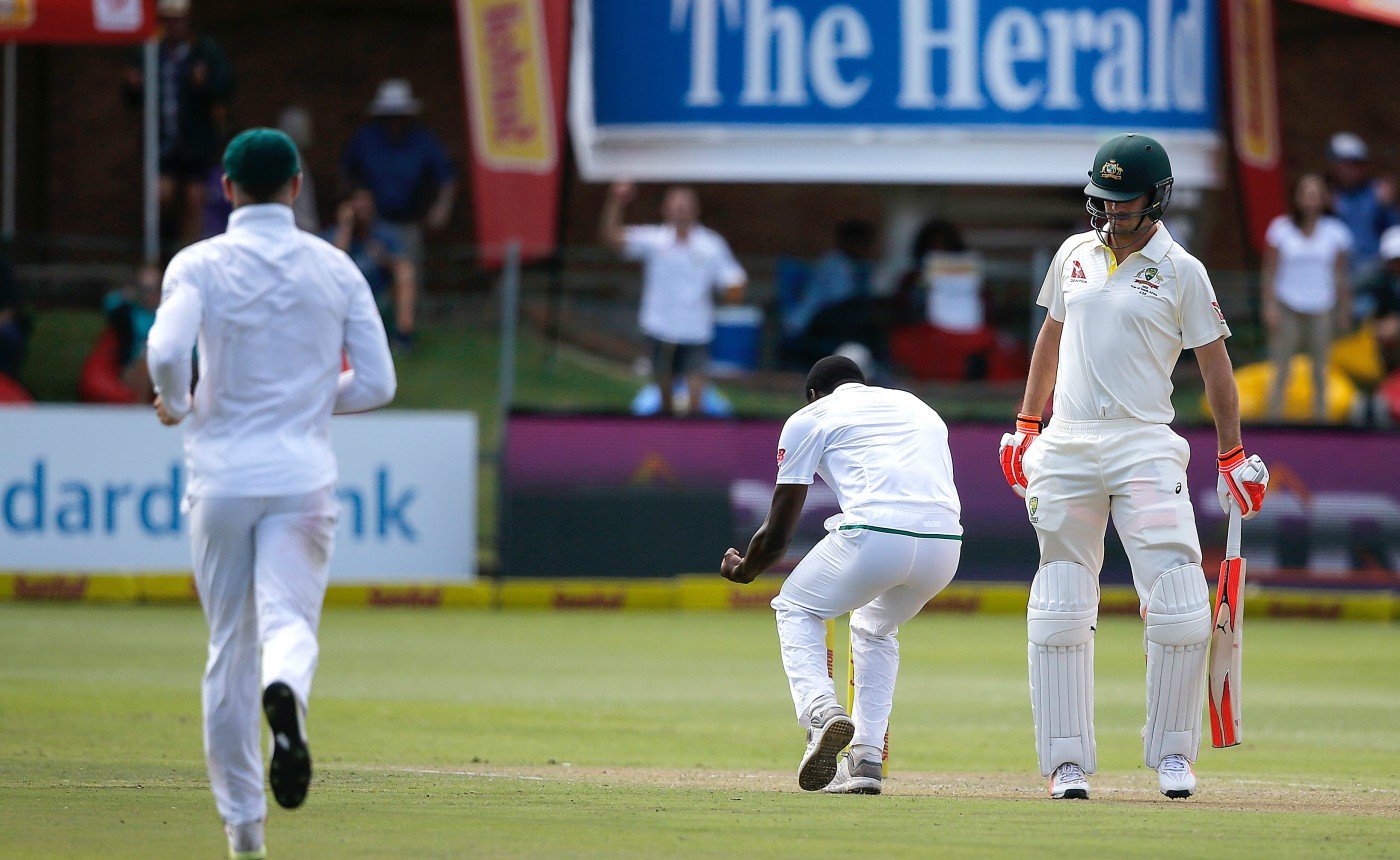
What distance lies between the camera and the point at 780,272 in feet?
54.3

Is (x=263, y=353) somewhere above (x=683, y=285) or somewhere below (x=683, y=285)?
below

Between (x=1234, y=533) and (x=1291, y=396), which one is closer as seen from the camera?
(x=1234, y=533)

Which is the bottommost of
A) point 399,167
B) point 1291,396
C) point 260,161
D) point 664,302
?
point 1291,396

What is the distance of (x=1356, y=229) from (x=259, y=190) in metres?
14.9

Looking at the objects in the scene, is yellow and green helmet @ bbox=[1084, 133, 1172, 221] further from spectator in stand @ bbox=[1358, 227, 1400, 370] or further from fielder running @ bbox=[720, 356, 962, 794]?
spectator in stand @ bbox=[1358, 227, 1400, 370]

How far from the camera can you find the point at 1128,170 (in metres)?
7.53

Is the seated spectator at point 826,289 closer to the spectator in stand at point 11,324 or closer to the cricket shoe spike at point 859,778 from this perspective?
the spectator in stand at point 11,324

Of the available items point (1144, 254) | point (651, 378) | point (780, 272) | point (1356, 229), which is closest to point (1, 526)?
point (651, 378)

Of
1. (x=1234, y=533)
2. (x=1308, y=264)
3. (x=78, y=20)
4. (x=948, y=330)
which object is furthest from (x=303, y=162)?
(x=1234, y=533)

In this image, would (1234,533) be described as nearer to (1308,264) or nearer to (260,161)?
(260,161)

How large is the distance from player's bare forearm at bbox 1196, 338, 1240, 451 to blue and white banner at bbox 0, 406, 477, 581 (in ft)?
29.4

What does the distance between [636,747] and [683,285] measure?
303 inches

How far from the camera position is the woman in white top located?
1678 centimetres

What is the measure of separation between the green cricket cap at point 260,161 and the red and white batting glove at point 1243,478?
141 inches
